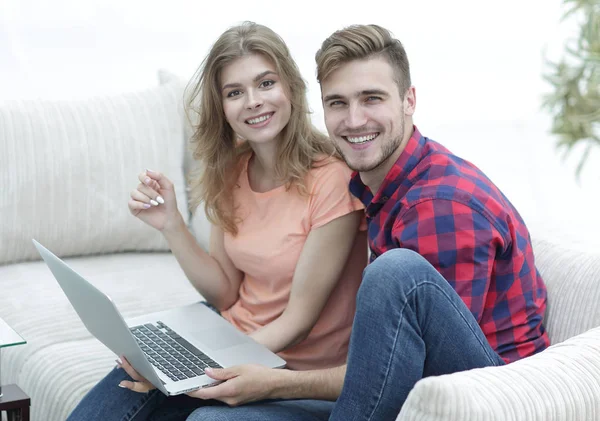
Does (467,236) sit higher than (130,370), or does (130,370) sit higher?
(467,236)

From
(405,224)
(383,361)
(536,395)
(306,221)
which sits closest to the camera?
(536,395)

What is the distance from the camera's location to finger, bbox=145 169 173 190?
176 cm

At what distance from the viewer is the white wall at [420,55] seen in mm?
3070

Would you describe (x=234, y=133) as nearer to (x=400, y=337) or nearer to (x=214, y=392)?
(x=214, y=392)

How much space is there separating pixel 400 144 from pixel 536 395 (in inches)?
22.3

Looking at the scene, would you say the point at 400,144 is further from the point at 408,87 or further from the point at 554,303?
the point at 554,303

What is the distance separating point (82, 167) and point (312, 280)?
41.2 inches

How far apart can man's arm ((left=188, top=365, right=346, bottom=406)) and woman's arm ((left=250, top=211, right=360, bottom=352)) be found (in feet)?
0.48

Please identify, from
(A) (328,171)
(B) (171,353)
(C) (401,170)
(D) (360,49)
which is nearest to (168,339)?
(B) (171,353)

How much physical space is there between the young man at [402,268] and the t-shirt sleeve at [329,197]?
1.2 inches

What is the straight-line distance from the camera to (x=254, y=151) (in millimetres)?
1824

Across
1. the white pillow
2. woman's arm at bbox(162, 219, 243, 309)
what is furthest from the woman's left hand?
the white pillow

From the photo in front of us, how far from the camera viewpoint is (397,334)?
1264mm

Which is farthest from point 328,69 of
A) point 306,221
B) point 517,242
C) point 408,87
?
point 517,242
